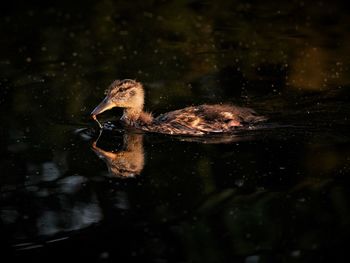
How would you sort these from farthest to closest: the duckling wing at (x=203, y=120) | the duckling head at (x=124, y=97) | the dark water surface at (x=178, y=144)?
the duckling head at (x=124, y=97) < the duckling wing at (x=203, y=120) < the dark water surface at (x=178, y=144)

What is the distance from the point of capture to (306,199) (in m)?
6.35

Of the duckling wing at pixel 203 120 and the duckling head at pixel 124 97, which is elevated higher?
the duckling head at pixel 124 97

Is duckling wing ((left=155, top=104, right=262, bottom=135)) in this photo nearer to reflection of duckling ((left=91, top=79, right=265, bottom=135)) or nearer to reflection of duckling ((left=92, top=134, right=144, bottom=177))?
reflection of duckling ((left=91, top=79, right=265, bottom=135))

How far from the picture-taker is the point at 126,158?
25.0ft

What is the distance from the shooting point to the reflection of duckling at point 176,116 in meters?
8.29

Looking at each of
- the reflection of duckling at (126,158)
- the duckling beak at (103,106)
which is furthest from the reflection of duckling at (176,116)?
the reflection of duckling at (126,158)

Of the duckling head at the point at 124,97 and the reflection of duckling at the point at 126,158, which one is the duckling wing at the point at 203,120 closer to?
the reflection of duckling at the point at 126,158

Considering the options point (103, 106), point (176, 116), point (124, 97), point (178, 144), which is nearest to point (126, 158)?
point (178, 144)

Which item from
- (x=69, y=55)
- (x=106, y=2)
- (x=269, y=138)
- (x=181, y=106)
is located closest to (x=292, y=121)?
Result: (x=269, y=138)

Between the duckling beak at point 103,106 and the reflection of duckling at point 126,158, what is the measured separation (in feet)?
1.84

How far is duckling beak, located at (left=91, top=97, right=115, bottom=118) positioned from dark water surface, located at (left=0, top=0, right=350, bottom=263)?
17 centimetres

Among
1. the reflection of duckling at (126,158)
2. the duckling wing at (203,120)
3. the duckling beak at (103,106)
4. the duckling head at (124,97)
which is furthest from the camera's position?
the duckling head at (124,97)

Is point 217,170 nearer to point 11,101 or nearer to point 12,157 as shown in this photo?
point 12,157

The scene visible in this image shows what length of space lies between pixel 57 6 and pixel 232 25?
134 inches
